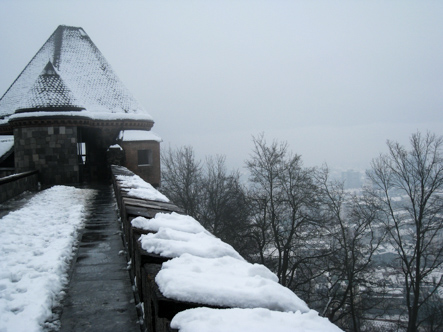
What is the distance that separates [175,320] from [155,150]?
1906 centimetres

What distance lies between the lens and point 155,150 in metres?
19.9

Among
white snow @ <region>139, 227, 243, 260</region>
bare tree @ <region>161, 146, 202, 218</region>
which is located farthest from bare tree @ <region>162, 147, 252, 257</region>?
white snow @ <region>139, 227, 243, 260</region>

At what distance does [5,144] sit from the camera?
58.6 feet

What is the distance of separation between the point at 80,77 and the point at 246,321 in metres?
20.7

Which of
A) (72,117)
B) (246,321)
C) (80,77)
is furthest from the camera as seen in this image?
(80,77)

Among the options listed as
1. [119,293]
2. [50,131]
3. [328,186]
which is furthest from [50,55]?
[119,293]

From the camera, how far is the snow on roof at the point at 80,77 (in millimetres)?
18703

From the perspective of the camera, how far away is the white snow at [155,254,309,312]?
4.66 ft

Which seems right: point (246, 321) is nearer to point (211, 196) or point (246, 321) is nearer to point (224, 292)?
point (224, 292)

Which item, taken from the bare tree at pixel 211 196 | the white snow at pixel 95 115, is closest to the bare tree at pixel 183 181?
the bare tree at pixel 211 196

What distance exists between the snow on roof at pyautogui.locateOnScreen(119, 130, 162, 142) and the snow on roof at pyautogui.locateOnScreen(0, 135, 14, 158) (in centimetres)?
552

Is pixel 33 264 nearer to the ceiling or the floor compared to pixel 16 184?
nearer to the floor

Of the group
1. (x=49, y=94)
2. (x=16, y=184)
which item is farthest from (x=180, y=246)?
(x=49, y=94)

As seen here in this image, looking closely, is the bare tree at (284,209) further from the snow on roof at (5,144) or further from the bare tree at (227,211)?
the snow on roof at (5,144)
